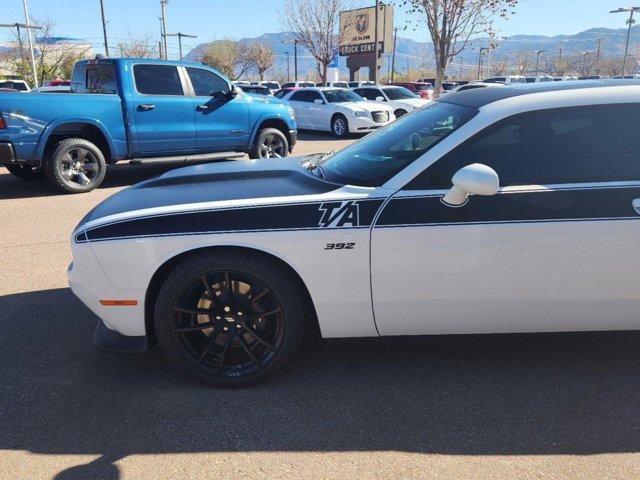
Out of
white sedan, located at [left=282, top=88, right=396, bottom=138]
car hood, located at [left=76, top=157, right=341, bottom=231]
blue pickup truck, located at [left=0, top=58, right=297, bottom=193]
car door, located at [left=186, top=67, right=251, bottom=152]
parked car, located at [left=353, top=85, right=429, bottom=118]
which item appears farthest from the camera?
parked car, located at [left=353, top=85, right=429, bottom=118]

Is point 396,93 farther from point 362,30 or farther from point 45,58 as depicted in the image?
point 45,58

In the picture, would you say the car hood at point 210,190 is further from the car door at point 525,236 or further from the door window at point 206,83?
the door window at point 206,83

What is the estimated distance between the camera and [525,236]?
2859mm

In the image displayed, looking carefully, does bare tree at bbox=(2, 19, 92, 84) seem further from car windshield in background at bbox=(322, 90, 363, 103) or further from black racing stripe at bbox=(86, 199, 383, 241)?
black racing stripe at bbox=(86, 199, 383, 241)

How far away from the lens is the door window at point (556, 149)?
293cm

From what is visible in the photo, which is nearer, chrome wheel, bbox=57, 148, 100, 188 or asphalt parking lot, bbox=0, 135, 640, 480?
asphalt parking lot, bbox=0, 135, 640, 480

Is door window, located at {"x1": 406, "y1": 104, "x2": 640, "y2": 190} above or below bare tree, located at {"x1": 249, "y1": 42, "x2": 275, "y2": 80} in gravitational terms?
below

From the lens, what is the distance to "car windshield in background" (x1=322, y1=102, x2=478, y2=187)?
121 inches

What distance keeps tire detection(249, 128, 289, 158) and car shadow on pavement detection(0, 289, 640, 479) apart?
23.0ft

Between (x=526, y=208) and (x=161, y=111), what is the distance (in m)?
7.36

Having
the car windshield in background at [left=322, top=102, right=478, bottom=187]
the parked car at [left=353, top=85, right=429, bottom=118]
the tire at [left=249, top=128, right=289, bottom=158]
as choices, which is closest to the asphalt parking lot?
the car windshield in background at [left=322, top=102, right=478, bottom=187]

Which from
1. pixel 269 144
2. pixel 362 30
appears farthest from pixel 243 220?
pixel 362 30

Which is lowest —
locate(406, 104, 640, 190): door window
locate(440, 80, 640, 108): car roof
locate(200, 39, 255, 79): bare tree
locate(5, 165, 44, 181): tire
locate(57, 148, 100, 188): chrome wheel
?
locate(5, 165, 44, 181): tire

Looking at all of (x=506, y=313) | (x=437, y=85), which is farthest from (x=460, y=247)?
(x=437, y=85)
